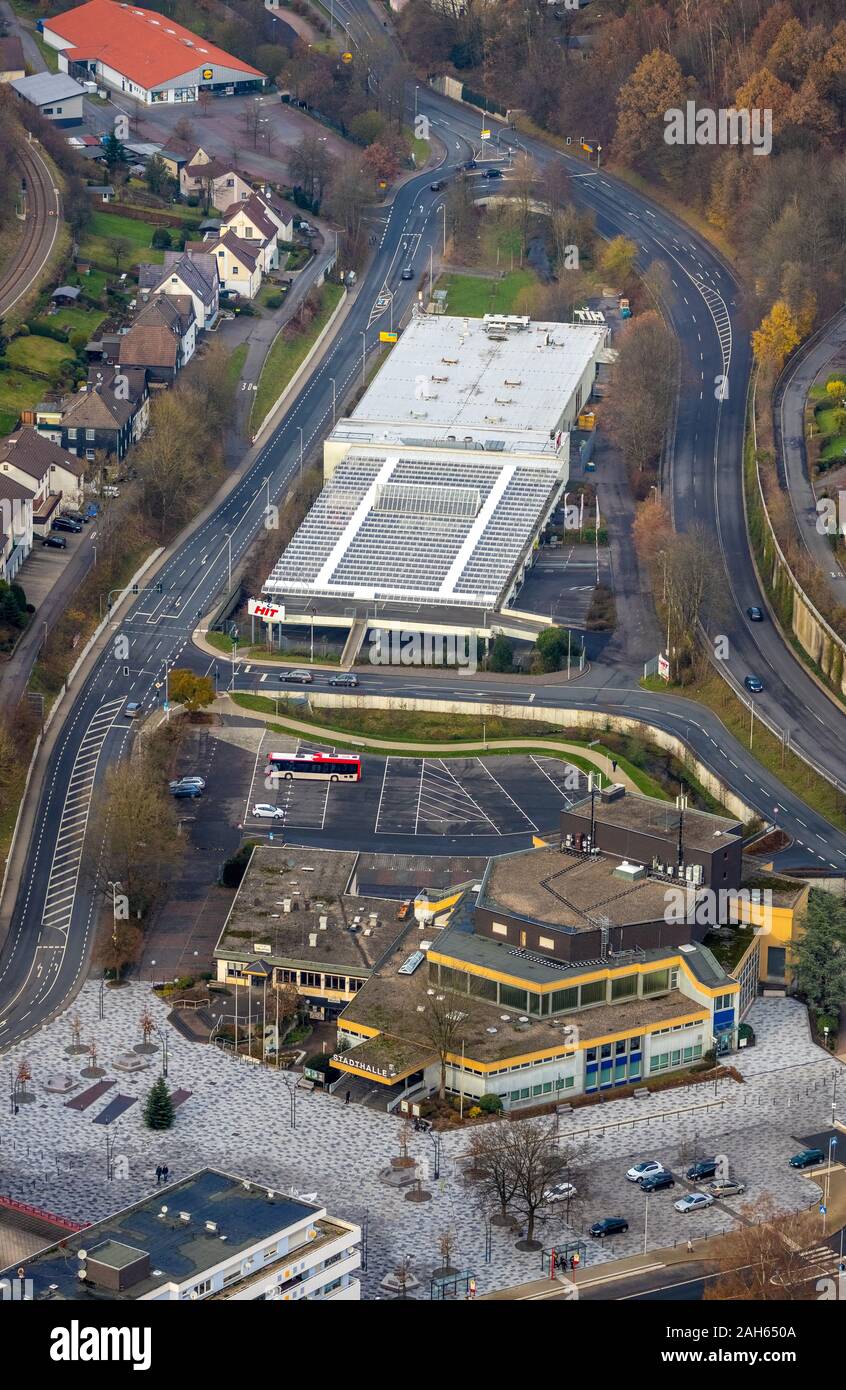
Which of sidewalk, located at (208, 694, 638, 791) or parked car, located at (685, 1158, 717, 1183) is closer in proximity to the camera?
parked car, located at (685, 1158, 717, 1183)

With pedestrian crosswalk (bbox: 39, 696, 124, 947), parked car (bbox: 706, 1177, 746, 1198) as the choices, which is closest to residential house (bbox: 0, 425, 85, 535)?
pedestrian crosswalk (bbox: 39, 696, 124, 947)

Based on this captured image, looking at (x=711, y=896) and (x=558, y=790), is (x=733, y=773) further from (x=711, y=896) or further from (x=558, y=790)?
(x=711, y=896)

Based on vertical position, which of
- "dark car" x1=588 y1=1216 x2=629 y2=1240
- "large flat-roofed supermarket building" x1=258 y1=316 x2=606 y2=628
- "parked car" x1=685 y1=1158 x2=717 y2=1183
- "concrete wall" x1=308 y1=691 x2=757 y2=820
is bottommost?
"dark car" x1=588 y1=1216 x2=629 y2=1240

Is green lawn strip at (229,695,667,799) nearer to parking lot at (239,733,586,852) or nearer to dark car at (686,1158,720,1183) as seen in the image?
parking lot at (239,733,586,852)

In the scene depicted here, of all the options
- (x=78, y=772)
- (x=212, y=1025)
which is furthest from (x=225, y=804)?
(x=212, y=1025)

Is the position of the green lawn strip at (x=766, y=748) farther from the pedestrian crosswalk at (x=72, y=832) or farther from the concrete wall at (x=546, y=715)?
the pedestrian crosswalk at (x=72, y=832)

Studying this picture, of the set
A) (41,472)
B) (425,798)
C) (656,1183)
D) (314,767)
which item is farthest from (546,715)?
(656,1183)
